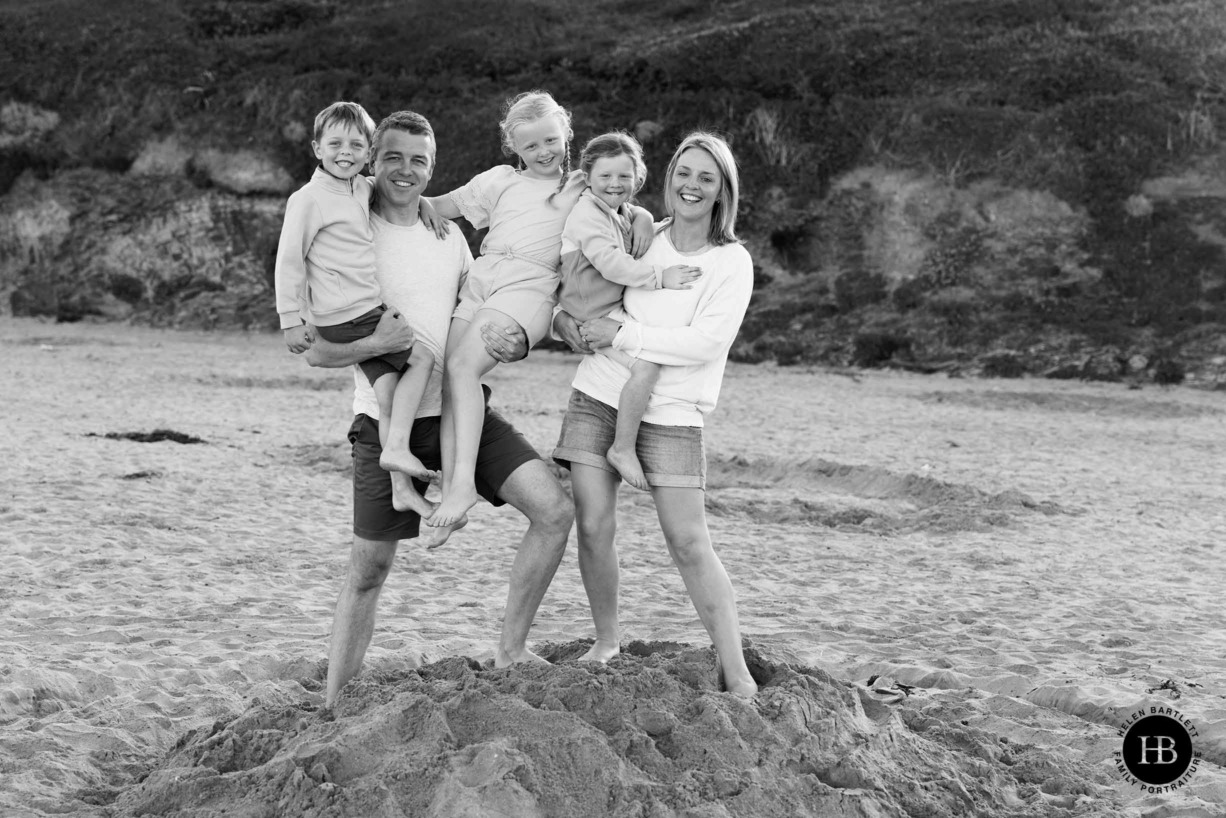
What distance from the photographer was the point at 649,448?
12.8 feet

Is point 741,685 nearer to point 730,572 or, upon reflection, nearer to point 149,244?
point 730,572

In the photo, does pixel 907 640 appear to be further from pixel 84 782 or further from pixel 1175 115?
pixel 1175 115

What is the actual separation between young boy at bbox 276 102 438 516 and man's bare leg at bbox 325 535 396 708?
0.94ft

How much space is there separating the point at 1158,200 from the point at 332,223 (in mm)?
23667

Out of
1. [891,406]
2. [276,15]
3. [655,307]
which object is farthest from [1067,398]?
[276,15]

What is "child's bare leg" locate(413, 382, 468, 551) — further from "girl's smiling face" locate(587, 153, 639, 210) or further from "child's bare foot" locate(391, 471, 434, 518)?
"girl's smiling face" locate(587, 153, 639, 210)

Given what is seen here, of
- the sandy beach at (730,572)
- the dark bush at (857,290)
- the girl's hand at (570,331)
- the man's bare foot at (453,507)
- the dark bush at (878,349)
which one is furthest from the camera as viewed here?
the dark bush at (857,290)

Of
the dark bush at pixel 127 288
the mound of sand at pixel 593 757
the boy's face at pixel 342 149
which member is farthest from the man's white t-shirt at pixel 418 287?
the dark bush at pixel 127 288

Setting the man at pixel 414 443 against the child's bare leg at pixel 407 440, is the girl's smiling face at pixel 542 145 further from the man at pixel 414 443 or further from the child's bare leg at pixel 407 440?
the child's bare leg at pixel 407 440

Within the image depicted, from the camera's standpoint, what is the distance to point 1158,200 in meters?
24.0

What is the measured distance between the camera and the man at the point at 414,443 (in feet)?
12.8

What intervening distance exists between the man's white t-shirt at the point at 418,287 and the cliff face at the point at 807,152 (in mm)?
18684

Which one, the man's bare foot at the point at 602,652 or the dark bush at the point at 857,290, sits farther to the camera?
the dark bush at the point at 857,290

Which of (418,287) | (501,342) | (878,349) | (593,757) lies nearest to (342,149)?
(418,287)
